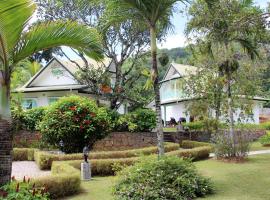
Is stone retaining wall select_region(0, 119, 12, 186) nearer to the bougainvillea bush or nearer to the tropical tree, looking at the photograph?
the tropical tree

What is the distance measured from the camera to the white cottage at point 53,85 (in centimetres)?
2994

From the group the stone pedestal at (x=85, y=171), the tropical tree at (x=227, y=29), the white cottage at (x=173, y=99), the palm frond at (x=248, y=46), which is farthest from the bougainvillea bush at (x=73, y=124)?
the white cottage at (x=173, y=99)

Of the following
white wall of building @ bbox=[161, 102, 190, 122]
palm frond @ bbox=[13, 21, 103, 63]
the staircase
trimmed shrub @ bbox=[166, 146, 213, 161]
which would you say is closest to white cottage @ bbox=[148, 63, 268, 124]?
white wall of building @ bbox=[161, 102, 190, 122]

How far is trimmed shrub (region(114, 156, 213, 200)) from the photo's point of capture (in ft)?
29.8

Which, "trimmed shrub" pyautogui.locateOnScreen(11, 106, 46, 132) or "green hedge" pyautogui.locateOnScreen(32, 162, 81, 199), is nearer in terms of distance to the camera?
"green hedge" pyautogui.locateOnScreen(32, 162, 81, 199)

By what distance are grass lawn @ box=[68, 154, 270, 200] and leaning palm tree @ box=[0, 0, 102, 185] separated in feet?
12.0

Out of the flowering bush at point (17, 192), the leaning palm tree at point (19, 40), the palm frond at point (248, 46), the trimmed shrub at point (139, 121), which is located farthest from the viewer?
the trimmed shrub at point (139, 121)

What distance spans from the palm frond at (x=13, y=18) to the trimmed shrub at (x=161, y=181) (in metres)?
4.11

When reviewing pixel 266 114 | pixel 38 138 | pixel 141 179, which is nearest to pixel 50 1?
pixel 38 138

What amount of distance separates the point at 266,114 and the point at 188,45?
3406 cm

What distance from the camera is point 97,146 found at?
21.3 meters

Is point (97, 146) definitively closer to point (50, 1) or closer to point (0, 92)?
point (50, 1)

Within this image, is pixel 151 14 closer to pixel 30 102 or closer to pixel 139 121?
pixel 139 121

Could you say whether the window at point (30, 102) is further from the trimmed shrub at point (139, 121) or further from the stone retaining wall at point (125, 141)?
the stone retaining wall at point (125, 141)
